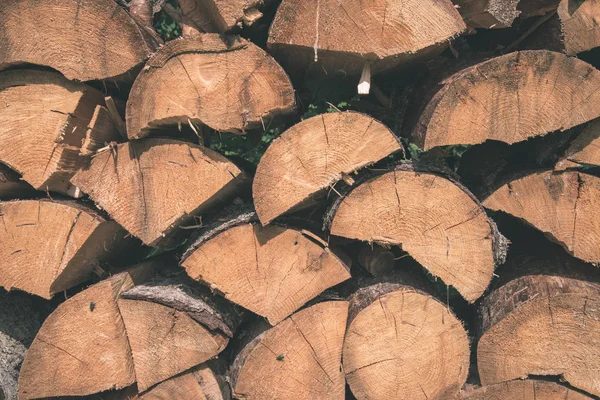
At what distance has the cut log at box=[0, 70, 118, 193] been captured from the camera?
7.48ft

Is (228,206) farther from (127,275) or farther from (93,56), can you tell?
(93,56)

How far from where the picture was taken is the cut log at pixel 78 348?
2.36 metres

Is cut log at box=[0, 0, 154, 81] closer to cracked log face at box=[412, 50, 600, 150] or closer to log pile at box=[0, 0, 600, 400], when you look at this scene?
log pile at box=[0, 0, 600, 400]

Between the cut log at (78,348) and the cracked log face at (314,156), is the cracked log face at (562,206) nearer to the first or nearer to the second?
the cracked log face at (314,156)

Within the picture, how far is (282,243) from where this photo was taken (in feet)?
7.36

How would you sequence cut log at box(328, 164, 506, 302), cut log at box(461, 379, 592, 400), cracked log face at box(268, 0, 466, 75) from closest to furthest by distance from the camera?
cracked log face at box(268, 0, 466, 75)
cut log at box(328, 164, 506, 302)
cut log at box(461, 379, 592, 400)

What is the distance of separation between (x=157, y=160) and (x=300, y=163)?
582 mm

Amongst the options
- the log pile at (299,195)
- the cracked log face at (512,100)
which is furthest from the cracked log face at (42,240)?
the cracked log face at (512,100)

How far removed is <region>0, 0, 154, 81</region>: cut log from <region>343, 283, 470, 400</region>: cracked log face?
1.39m

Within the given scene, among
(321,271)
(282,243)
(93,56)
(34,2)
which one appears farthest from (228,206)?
(34,2)

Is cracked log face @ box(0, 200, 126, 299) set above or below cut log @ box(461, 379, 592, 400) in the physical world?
above

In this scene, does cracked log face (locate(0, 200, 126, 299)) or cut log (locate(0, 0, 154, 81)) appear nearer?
cut log (locate(0, 0, 154, 81))

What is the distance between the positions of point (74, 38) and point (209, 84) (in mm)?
592

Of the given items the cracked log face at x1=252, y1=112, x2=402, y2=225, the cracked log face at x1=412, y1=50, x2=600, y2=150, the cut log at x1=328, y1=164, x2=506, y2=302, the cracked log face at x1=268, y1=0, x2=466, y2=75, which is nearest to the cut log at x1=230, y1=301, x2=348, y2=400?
the cut log at x1=328, y1=164, x2=506, y2=302
